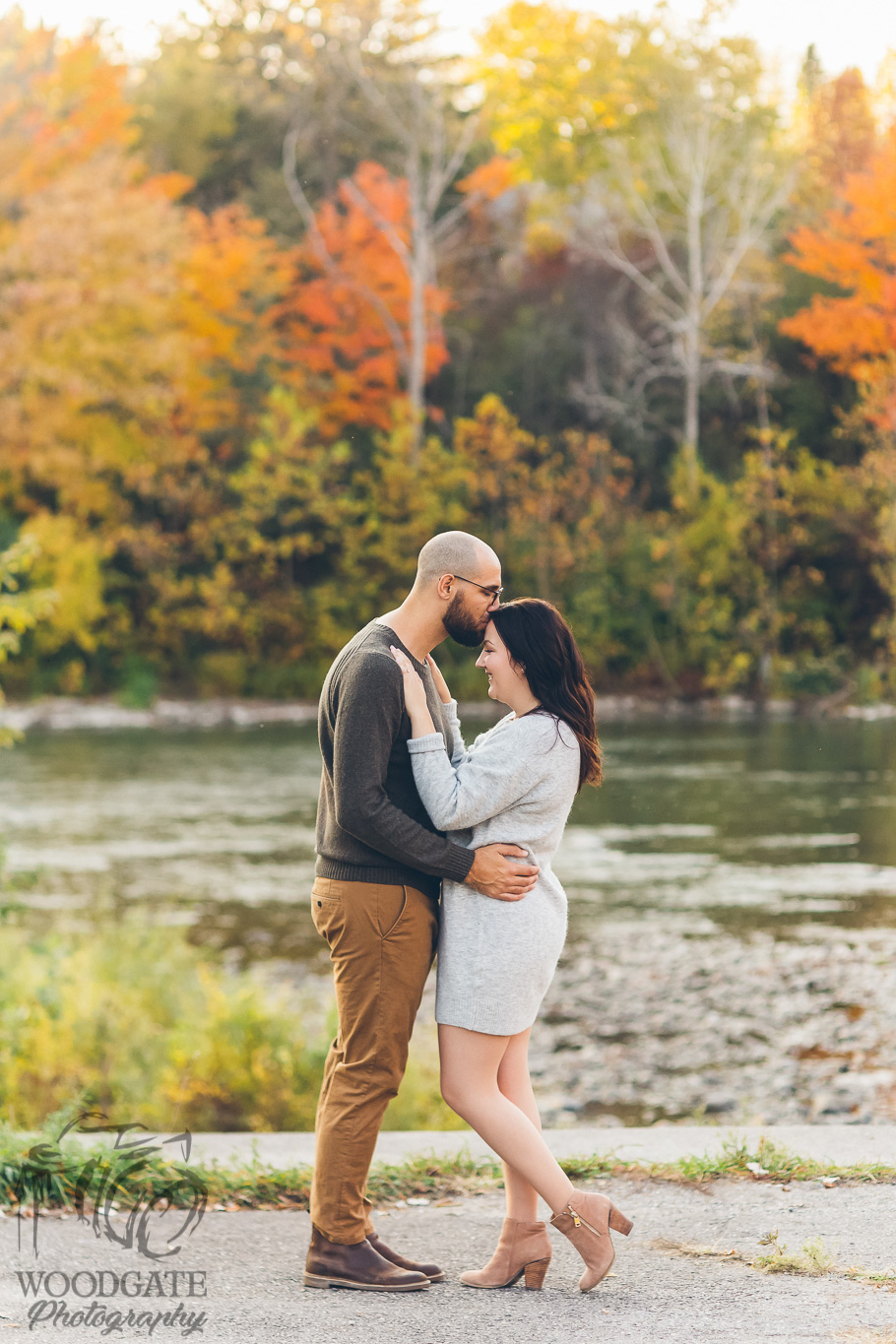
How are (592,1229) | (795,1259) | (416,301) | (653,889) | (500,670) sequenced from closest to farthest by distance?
1. (592,1229)
2. (795,1259)
3. (500,670)
4. (653,889)
5. (416,301)

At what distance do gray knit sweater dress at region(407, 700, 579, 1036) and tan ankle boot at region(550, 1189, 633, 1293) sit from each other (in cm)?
44

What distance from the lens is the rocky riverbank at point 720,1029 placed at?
7605 millimetres

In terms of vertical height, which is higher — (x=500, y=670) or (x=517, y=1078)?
(x=500, y=670)

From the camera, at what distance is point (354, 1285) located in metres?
3.58

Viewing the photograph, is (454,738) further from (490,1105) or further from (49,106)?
(49,106)

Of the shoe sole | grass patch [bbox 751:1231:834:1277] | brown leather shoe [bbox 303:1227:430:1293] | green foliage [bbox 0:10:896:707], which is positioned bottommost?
the shoe sole

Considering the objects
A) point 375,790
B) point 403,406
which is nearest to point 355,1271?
point 375,790

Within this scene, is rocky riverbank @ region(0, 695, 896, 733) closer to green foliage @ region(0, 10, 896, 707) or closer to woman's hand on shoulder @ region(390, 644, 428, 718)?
green foliage @ region(0, 10, 896, 707)

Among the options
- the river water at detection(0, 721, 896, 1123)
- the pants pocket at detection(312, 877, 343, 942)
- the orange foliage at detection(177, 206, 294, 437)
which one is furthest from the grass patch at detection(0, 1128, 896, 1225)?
the orange foliage at detection(177, 206, 294, 437)

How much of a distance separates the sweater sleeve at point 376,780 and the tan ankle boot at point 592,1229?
2.72ft

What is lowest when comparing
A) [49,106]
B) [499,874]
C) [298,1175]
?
[298,1175]

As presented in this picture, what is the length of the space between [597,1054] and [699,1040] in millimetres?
697

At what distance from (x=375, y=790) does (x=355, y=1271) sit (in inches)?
46.4

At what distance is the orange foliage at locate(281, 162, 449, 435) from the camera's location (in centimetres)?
3334
